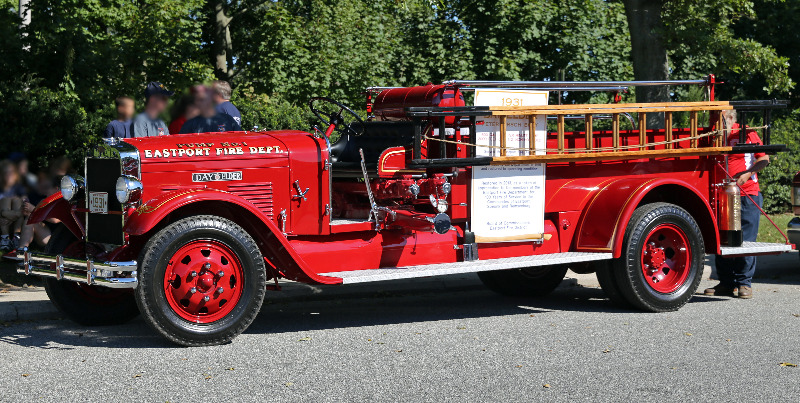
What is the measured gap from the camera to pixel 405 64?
915 inches

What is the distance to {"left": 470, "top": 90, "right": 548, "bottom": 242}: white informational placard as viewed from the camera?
7875mm

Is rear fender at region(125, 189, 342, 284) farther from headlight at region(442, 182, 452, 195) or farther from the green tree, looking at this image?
the green tree

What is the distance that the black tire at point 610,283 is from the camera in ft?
27.4

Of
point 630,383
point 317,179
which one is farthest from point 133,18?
point 630,383

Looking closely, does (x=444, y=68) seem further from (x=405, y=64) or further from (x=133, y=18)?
(x=133, y=18)

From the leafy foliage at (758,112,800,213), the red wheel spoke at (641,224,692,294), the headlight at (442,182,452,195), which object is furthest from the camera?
the leafy foliage at (758,112,800,213)

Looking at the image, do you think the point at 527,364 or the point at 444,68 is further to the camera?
the point at 444,68

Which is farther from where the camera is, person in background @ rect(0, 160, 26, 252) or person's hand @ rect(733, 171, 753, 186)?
person in background @ rect(0, 160, 26, 252)

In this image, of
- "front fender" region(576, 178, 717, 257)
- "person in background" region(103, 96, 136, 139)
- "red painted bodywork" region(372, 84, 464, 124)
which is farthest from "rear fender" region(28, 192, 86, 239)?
"front fender" region(576, 178, 717, 257)

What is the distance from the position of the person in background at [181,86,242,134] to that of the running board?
5.72 feet

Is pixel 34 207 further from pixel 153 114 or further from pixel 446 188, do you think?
pixel 446 188

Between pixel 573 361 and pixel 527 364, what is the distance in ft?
1.06

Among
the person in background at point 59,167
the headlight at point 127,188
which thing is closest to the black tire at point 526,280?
the headlight at point 127,188

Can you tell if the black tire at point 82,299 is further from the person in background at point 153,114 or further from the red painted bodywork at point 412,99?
the red painted bodywork at point 412,99
